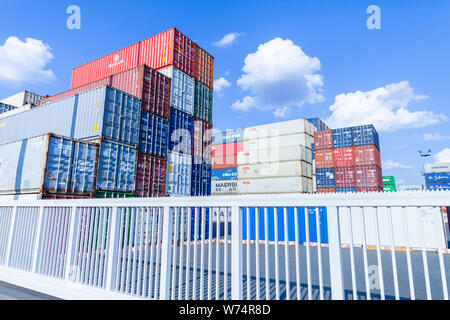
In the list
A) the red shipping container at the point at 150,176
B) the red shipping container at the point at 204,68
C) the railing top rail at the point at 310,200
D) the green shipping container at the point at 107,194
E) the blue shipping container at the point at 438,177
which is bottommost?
the railing top rail at the point at 310,200

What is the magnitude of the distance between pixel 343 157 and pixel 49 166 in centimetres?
2483

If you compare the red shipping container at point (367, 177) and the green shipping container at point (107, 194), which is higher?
the red shipping container at point (367, 177)

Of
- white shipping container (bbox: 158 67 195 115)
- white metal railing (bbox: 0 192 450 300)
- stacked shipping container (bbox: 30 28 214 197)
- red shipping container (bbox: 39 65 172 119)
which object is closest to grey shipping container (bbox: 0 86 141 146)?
stacked shipping container (bbox: 30 28 214 197)

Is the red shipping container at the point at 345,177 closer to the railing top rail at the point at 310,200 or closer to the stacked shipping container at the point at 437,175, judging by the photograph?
the railing top rail at the point at 310,200

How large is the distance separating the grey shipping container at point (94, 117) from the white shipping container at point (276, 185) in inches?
593

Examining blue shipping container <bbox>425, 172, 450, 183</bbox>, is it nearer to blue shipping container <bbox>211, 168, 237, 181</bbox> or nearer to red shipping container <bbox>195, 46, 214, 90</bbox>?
blue shipping container <bbox>211, 168, 237, 181</bbox>

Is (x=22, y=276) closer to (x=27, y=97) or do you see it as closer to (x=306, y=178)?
(x=306, y=178)

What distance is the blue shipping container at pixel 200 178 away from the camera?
1622 centimetres

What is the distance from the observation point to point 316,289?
20.3 feet

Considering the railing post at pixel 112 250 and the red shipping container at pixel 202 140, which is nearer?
the railing post at pixel 112 250

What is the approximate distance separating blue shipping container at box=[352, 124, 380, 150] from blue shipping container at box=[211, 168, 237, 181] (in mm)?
13268

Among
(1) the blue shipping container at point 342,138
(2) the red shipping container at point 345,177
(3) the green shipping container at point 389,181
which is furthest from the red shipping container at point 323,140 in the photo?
(3) the green shipping container at point 389,181

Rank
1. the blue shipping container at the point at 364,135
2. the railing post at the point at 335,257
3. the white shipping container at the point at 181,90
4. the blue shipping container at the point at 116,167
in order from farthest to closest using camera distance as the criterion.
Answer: the blue shipping container at the point at 364,135
the white shipping container at the point at 181,90
the blue shipping container at the point at 116,167
the railing post at the point at 335,257
